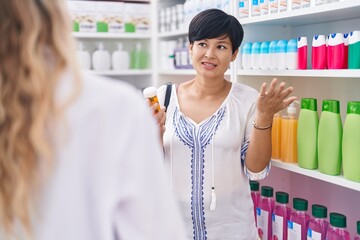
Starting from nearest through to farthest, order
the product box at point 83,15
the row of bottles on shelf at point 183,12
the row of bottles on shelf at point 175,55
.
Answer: the row of bottles on shelf at point 183,12 → the row of bottles on shelf at point 175,55 → the product box at point 83,15

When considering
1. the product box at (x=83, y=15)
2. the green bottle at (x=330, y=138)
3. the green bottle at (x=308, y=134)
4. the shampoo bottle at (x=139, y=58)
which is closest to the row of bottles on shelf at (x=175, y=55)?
the shampoo bottle at (x=139, y=58)

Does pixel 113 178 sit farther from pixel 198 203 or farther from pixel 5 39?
pixel 198 203

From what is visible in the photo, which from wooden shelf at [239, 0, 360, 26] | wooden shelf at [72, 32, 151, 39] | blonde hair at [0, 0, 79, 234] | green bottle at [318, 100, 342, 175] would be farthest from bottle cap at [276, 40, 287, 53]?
wooden shelf at [72, 32, 151, 39]

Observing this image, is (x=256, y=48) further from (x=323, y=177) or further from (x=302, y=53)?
(x=323, y=177)

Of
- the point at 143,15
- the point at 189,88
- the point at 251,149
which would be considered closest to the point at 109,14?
the point at 143,15

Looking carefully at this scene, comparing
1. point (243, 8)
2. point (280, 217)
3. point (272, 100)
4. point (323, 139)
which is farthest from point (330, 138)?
point (243, 8)

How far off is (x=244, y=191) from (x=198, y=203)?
194 mm

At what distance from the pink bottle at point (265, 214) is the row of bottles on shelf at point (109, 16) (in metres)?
1.95

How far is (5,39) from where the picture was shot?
23.0 inches

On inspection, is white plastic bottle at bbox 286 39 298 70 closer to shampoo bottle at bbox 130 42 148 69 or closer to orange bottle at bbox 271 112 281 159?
orange bottle at bbox 271 112 281 159

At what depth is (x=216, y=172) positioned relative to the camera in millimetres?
1756

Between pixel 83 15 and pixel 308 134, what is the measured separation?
2187mm

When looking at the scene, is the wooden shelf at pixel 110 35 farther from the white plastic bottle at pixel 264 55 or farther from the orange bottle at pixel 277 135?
the orange bottle at pixel 277 135

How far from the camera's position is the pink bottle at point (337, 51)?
1.65 metres
